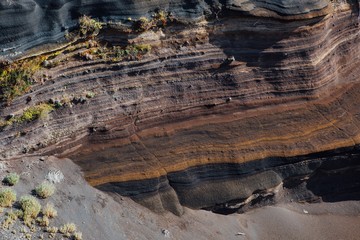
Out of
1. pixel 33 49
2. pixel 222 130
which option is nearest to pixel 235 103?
pixel 222 130

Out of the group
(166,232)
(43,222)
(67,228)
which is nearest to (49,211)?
(43,222)

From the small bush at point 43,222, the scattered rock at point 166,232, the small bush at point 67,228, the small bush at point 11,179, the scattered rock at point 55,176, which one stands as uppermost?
the small bush at point 11,179

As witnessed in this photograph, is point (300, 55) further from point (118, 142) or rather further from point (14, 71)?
point (14, 71)

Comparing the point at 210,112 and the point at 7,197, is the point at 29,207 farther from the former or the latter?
the point at 210,112

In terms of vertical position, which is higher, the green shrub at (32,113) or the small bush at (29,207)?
the green shrub at (32,113)

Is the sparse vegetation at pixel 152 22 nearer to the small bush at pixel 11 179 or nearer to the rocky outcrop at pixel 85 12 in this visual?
the rocky outcrop at pixel 85 12

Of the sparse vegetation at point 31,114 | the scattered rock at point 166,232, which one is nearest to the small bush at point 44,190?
the sparse vegetation at point 31,114
